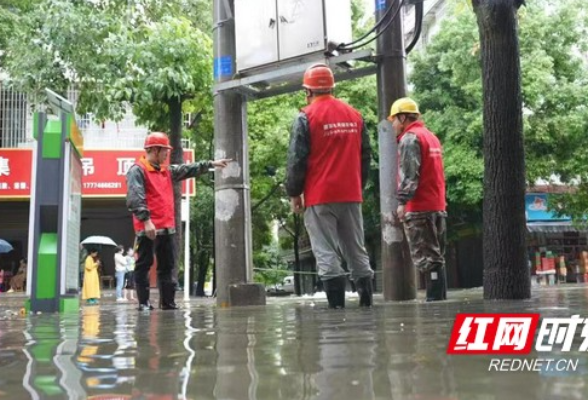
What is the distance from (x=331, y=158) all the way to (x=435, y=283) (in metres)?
1.79

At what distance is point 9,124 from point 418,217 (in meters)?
23.5

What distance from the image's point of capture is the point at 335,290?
5531mm

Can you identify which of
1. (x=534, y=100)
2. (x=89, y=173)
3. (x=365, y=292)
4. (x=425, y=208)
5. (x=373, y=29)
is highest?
(x=534, y=100)

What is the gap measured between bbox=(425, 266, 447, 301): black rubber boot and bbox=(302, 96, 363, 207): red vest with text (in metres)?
1.34

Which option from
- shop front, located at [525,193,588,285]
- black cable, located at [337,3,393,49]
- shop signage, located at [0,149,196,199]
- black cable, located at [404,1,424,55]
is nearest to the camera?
black cable, located at [337,3,393,49]

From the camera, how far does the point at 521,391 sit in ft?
5.12

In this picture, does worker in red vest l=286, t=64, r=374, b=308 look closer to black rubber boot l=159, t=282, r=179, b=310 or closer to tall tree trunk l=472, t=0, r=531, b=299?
tall tree trunk l=472, t=0, r=531, b=299

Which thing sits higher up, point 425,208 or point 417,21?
point 417,21

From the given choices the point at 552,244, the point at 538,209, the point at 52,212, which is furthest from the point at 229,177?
the point at 552,244

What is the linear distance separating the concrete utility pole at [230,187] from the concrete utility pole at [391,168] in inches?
59.0

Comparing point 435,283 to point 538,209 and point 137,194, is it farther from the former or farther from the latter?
point 538,209

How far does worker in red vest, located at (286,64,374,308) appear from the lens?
552 centimetres

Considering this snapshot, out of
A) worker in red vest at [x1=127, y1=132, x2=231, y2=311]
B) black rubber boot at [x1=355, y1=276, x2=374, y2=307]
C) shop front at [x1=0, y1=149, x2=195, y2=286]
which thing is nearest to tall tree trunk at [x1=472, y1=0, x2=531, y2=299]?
black rubber boot at [x1=355, y1=276, x2=374, y2=307]

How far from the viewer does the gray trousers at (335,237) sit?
5.54 meters
